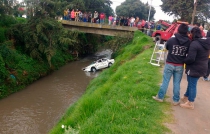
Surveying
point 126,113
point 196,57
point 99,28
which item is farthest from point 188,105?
point 99,28

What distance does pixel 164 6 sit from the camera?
31172 millimetres

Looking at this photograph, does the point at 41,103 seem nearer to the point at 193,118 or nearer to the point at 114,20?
→ the point at 193,118

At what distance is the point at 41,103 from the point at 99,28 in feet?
44.0

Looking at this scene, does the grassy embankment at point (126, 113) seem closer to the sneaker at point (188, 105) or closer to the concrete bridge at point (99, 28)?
the sneaker at point (188, 105)

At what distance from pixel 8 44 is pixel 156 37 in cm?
1253

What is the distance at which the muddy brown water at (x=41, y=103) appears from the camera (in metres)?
10.9

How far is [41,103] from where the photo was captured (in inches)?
546

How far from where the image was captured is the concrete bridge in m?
23.2

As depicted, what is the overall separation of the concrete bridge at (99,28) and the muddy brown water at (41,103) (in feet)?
21.2

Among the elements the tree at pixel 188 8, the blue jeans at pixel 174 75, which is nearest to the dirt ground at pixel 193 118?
the blue jeans at pixel 174 75

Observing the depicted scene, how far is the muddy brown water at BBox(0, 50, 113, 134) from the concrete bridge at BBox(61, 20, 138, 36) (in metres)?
6.46

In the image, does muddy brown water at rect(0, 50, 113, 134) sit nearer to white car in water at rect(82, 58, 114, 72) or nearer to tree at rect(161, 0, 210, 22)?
white car in water at rect(82, 58, 114, 72)

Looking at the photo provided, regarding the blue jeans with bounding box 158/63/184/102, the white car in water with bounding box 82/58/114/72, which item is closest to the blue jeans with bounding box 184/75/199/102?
the blue jeans with bounding box 158/63/184/102

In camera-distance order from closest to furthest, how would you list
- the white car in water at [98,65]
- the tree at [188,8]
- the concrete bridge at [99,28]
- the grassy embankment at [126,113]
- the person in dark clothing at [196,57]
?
the grassy embankment at [126,113]
the person in dark clothing at [196,57]
the white car in water at [98,65]
the concrete bridge at [99,28]
the tree at [188,8]
